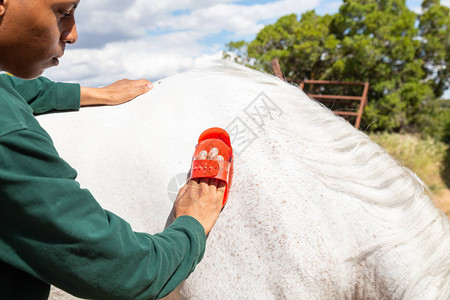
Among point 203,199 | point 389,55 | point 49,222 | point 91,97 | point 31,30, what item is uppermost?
point 389,55

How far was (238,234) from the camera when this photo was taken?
4.06 ft

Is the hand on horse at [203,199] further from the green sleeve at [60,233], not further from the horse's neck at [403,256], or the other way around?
the horse's neck at [403,256]

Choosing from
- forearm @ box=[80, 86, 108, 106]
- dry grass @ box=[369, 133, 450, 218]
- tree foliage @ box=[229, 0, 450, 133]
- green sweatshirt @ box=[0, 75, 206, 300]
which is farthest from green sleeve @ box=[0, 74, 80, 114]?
tree foliage @ box=[229, 0, 450, 133]

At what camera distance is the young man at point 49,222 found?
639mm

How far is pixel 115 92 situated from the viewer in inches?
63.9

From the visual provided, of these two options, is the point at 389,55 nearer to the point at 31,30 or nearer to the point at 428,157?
the point at 428,157

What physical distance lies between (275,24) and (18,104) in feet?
37.4

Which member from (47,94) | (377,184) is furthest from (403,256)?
(47,94)

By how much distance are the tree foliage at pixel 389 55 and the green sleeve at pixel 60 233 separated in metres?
8.95

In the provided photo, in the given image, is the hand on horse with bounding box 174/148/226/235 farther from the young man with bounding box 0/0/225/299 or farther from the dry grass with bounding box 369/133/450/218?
the dry grass with bounding box 369/133/450/218

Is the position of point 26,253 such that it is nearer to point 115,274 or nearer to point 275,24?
point 115,274

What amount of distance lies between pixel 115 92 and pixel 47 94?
29cm

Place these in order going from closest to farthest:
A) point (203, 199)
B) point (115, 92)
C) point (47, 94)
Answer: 1. point (203, 199)
2. point (47, 94)
3. point (115, 92)

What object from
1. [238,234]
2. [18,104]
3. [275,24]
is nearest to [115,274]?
[18,104]
